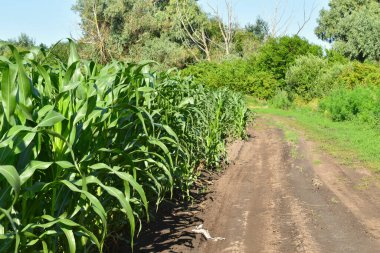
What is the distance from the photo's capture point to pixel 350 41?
45.0 m

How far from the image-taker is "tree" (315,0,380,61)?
4166cm

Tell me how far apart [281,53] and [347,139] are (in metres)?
21.7

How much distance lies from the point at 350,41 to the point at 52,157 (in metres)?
45.9

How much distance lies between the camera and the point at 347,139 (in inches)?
509

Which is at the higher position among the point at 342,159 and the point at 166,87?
the point at 166,87

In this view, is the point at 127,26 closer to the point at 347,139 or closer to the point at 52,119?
the point at 347,139

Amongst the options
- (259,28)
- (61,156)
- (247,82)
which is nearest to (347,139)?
(61,156)

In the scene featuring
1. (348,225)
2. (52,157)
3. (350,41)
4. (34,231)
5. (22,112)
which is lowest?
(348,225)

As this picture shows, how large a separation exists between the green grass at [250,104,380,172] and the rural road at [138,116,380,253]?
677 mm

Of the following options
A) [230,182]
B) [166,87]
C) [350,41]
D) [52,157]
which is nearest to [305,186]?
[230,182]

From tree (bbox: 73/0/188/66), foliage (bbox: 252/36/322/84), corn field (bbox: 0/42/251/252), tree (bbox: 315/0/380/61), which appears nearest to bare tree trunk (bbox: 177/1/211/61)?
tree (bbox: 73/0/188/66)

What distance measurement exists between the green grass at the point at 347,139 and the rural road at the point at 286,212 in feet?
2.22

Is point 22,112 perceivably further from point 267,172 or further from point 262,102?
point 262,102

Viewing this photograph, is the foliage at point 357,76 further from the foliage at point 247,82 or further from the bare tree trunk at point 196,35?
the bare tree trunk at point 196,35
